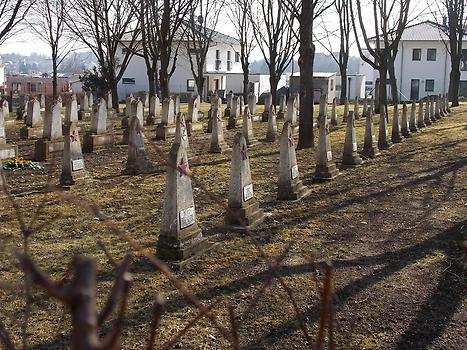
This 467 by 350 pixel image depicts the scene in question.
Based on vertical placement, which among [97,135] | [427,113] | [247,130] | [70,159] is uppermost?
[427,113]

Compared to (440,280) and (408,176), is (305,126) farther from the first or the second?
(440,280)

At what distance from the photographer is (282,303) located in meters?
5.18

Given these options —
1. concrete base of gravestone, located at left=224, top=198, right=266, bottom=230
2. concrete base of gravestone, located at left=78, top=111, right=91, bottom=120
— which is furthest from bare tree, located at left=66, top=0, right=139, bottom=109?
concrete base of gravestone, located at left=224, top=198, right=266, bottom=230

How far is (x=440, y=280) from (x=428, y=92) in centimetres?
5141

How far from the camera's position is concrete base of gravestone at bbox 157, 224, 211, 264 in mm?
6219

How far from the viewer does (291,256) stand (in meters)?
6.52

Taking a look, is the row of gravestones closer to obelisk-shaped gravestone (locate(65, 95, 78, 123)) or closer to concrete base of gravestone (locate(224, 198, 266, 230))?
concrete base of gravestone (locate(224, 198, 266, 230))

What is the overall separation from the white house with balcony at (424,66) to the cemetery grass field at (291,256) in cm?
4451

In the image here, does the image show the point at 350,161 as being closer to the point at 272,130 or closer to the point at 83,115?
the point at 272,130

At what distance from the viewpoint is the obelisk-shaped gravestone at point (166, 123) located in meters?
17.2

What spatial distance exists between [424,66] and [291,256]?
51.7 meters

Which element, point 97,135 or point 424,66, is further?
point 424,66

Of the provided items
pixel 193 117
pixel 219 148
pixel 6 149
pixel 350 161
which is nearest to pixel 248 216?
pixel 350 161

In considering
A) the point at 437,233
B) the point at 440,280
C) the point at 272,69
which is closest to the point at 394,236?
the point at 437,233
